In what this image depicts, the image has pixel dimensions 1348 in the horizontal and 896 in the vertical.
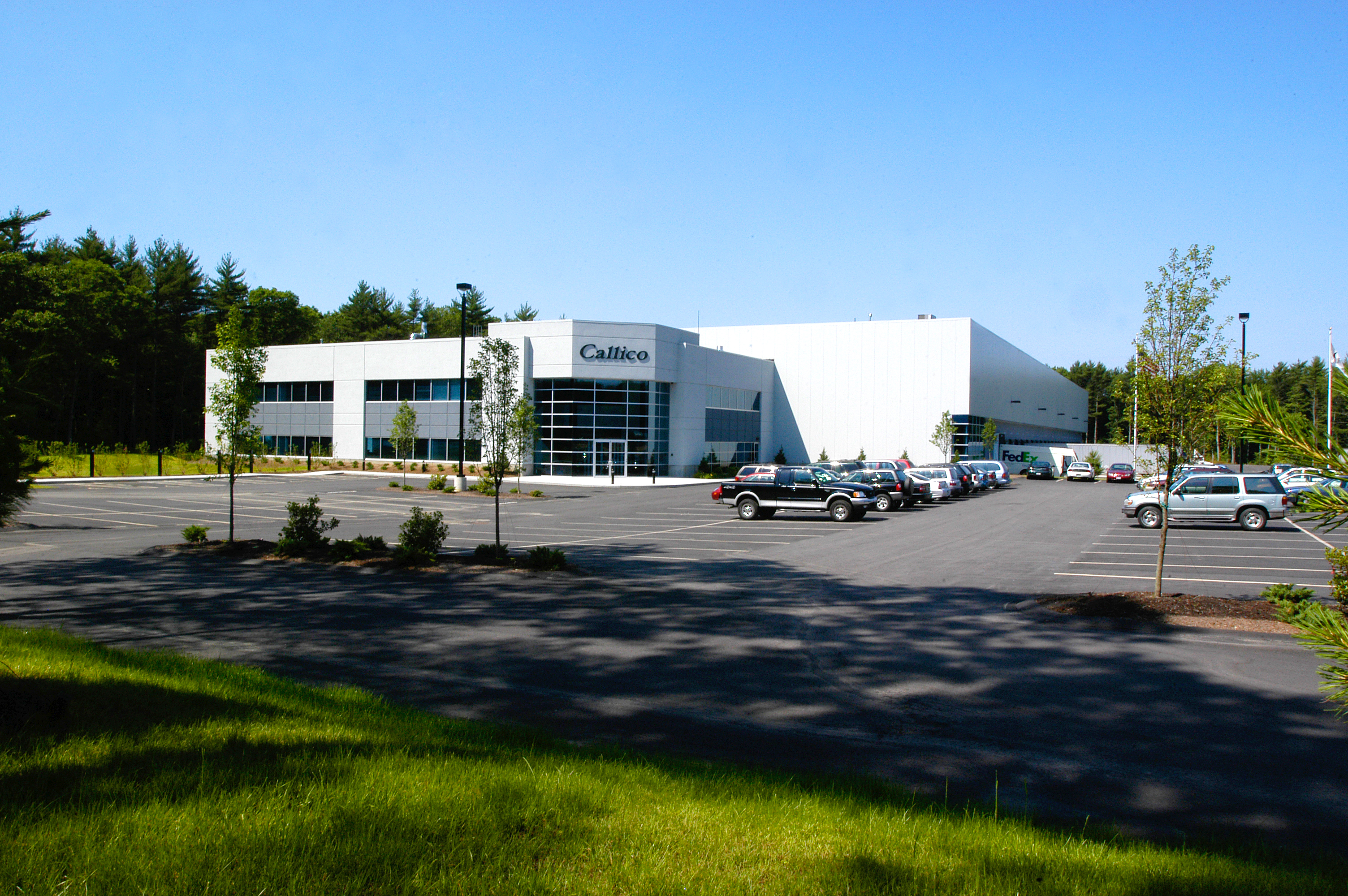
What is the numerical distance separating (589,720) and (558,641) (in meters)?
3.20

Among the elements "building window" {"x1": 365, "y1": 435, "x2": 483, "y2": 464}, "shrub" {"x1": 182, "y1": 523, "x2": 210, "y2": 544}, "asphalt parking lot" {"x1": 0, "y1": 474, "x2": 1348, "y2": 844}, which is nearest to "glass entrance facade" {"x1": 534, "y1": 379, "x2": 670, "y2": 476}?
"building window" {"x1": 365, "y1": 435, "x2": 483, "y2": 464}

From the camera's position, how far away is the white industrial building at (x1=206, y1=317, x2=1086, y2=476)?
5303 centimetres

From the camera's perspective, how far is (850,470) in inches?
1465

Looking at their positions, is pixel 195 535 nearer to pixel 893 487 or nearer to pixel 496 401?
pixel 496 401

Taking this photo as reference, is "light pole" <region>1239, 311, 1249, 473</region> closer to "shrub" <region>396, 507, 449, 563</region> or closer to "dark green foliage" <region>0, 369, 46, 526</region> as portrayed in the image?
"dark green foliage" <region>0, 369, 46, 526</region>

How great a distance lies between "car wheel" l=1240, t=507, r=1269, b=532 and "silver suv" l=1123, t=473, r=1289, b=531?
0.05ft

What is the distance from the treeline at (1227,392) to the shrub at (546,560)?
33.1ft

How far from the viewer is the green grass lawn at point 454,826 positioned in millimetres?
3617

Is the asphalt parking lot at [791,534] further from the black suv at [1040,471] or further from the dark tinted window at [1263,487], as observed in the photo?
the black suv at [1040,471]

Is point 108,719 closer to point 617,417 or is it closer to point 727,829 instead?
point 727,829

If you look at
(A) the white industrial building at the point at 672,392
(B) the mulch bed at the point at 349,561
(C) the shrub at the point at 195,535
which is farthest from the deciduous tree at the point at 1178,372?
(A) the white industrial building at the point at 672,392

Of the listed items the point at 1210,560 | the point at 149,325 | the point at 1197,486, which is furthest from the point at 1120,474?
the point at 149,325

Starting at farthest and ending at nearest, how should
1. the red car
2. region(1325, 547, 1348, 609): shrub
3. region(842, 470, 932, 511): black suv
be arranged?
1. the red car
2. region(842, 470, 932, 511): black suv
3. region(1325, 547, 1348, 609): shrub

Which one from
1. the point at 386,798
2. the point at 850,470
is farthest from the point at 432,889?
the point at 850,470
